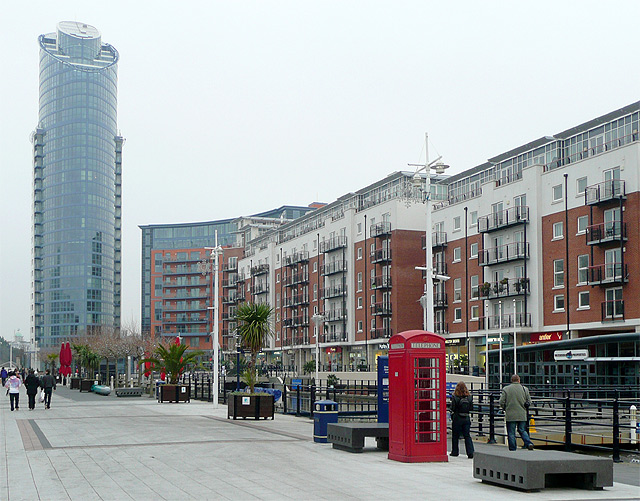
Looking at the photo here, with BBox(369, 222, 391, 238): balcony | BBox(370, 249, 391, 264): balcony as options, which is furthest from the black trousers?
BBox(369, 222, 391, 238): balcony

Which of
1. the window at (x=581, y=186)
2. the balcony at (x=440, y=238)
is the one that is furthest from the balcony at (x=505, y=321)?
the window at (x=581, y=186)

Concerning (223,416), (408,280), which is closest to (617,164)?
(408,280)

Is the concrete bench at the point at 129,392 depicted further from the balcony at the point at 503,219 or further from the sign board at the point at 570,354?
the balcony at the point at 503,219

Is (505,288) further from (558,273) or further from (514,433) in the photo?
(514,433)

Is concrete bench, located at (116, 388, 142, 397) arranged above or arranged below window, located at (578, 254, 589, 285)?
below

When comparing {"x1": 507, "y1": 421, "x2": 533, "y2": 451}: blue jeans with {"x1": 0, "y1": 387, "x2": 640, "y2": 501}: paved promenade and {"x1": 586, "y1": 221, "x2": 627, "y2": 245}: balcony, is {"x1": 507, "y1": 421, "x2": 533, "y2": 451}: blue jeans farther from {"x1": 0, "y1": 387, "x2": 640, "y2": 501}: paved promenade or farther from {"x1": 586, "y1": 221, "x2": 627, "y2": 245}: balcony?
{"x1": 586, "y1": 221, "x2": 627, "y2": 245}: balcony

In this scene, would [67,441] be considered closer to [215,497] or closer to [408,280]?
[215,497]

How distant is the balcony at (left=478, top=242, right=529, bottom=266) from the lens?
5609 cm

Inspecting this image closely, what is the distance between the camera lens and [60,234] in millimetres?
164125

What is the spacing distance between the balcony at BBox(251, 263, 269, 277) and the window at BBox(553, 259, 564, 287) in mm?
52271

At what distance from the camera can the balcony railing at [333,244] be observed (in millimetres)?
80625

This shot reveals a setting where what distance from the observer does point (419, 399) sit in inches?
548

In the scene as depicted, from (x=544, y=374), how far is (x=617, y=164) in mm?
13268

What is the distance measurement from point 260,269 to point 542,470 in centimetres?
9244
